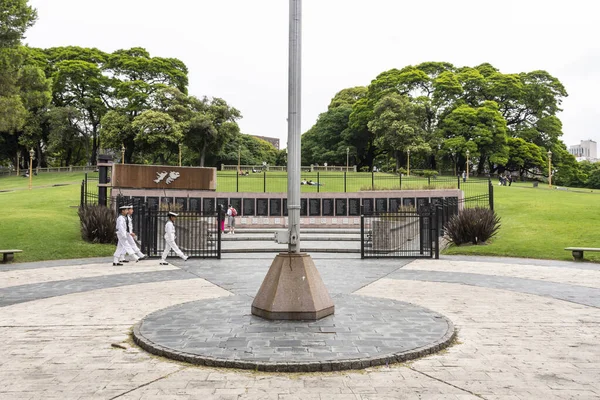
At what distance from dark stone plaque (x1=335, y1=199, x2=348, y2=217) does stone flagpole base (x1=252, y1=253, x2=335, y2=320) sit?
22.4 m

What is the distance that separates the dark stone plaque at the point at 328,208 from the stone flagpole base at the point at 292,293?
73.4 feet

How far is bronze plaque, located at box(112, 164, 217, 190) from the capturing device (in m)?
26.9

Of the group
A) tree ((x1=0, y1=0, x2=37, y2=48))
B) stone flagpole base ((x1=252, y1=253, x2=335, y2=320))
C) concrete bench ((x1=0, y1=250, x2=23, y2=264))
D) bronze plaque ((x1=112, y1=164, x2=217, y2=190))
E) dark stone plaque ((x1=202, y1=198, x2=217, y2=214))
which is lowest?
concrete bench ((x1=0, y1=250, x2=23, y2=264))

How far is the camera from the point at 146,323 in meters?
6.49

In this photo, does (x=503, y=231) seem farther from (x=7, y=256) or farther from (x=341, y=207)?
(x=7, y=256)

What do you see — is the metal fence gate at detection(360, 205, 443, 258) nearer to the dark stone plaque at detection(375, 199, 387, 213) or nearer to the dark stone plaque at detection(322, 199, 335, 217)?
the dark stone plaque at detection(375, 199, 387, 213)

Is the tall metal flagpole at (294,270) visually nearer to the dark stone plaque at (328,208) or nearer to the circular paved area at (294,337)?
the circular paved area at (294,337)

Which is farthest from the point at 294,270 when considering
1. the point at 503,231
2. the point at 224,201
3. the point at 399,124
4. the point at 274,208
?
the point at 399,124

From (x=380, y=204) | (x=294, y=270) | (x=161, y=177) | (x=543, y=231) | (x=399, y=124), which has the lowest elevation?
(x=543, y=231)

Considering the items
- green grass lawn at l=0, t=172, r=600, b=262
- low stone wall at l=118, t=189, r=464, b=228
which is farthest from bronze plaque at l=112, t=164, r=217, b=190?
green grass lawn at l=0, t=172, r=600, b=262

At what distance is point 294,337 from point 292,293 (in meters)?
1.04

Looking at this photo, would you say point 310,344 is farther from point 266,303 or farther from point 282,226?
point 282,226

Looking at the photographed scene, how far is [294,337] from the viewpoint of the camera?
5.78m

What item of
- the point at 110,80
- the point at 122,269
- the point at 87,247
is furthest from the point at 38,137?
the point at 122,269
